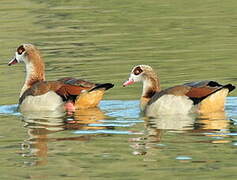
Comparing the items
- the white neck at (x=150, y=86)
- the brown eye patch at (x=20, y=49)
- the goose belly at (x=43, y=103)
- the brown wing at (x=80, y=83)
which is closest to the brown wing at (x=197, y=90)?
the white neck at (x=150, y=86)

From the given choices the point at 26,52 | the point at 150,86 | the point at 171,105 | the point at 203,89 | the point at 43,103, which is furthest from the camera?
the point at 26,52

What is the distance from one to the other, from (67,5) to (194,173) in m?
23.3

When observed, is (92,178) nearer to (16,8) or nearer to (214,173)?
(214,173)

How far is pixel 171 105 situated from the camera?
17094mm

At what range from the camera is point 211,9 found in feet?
107

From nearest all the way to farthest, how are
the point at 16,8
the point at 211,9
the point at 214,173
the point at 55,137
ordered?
the point at 214,173, the point at 55,137, the point at 211,9, the point at 16,8

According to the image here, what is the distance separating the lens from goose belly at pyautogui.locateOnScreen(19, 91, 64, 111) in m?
18.3

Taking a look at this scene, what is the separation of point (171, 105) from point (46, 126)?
211 cm

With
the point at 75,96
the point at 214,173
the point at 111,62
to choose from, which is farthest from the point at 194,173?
the point at 111,62

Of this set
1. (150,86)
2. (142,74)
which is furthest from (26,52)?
(150,86)

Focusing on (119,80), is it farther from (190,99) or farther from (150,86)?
(190,99)

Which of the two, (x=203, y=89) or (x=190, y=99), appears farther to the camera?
(x=190, y=99)

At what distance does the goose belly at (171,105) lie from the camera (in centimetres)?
1700

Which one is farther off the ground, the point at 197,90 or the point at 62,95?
the point at 197,90
